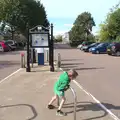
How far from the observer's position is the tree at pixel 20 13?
82.3 metres

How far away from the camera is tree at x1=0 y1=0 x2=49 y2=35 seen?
82.3m

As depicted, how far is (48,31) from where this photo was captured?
71.7 feet

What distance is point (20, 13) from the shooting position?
83.0 metres

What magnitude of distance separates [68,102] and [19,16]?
74.3m

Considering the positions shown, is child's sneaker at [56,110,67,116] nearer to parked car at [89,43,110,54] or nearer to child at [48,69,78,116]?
child at [48,69,78,116]

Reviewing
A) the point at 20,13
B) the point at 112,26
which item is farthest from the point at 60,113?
the point at 20,13

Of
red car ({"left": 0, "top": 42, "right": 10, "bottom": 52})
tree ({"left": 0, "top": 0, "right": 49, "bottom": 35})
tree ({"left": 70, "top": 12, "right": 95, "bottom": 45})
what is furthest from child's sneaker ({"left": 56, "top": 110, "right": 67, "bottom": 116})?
tree ({"left": 70, "top": 12, "right": 95, "bottom": 45})

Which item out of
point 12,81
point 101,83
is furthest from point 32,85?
point 101,83

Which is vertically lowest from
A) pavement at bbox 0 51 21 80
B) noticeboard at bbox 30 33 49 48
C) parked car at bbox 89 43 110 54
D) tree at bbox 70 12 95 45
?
pavement at bbox 0 51 21 80

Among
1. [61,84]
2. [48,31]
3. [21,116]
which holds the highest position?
[48,31]

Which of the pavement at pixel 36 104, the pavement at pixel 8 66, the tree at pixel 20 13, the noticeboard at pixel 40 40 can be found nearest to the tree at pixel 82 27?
the tree at pixel 20 13

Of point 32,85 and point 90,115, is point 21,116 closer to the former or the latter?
point 90,115

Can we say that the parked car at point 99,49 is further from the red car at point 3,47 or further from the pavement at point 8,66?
the pavement at point 8,66

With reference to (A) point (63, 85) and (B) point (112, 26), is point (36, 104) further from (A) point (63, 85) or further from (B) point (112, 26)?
(B) point (112, 26)
